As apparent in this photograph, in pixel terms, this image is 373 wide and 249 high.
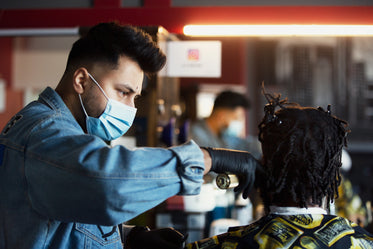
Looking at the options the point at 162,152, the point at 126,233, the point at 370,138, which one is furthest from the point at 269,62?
the point at 162,152

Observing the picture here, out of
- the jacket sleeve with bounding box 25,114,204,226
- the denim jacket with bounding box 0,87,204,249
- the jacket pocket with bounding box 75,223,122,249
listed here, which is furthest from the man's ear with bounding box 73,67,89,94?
the jacket pocket with bounding box 75,223,122,249

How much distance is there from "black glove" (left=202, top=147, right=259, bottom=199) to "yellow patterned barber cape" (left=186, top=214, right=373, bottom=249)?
25 cm

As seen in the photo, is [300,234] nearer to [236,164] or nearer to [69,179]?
[236,164]

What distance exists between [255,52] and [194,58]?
137 inches

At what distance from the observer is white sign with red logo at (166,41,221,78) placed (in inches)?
118

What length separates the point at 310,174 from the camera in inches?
56.9

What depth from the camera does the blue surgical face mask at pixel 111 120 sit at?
4.87ft

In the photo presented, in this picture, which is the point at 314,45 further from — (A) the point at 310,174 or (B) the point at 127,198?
(B) the point at 127,198

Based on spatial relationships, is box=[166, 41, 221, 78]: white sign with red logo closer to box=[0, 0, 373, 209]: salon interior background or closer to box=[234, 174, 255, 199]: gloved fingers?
box=[0, 0, 373, 209]: salon interior background

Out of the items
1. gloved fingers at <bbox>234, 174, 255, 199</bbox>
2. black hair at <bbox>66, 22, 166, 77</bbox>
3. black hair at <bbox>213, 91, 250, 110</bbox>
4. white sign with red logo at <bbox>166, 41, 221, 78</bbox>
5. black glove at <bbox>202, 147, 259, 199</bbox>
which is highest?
white sign with red logo at <bbox>166, 41, 221, 78</bbox>

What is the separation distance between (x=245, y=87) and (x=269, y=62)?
0.52 meters

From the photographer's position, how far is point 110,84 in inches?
57.1

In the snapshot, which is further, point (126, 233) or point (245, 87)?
point (245, 87)

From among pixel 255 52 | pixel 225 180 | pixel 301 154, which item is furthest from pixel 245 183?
pixel 255 52
